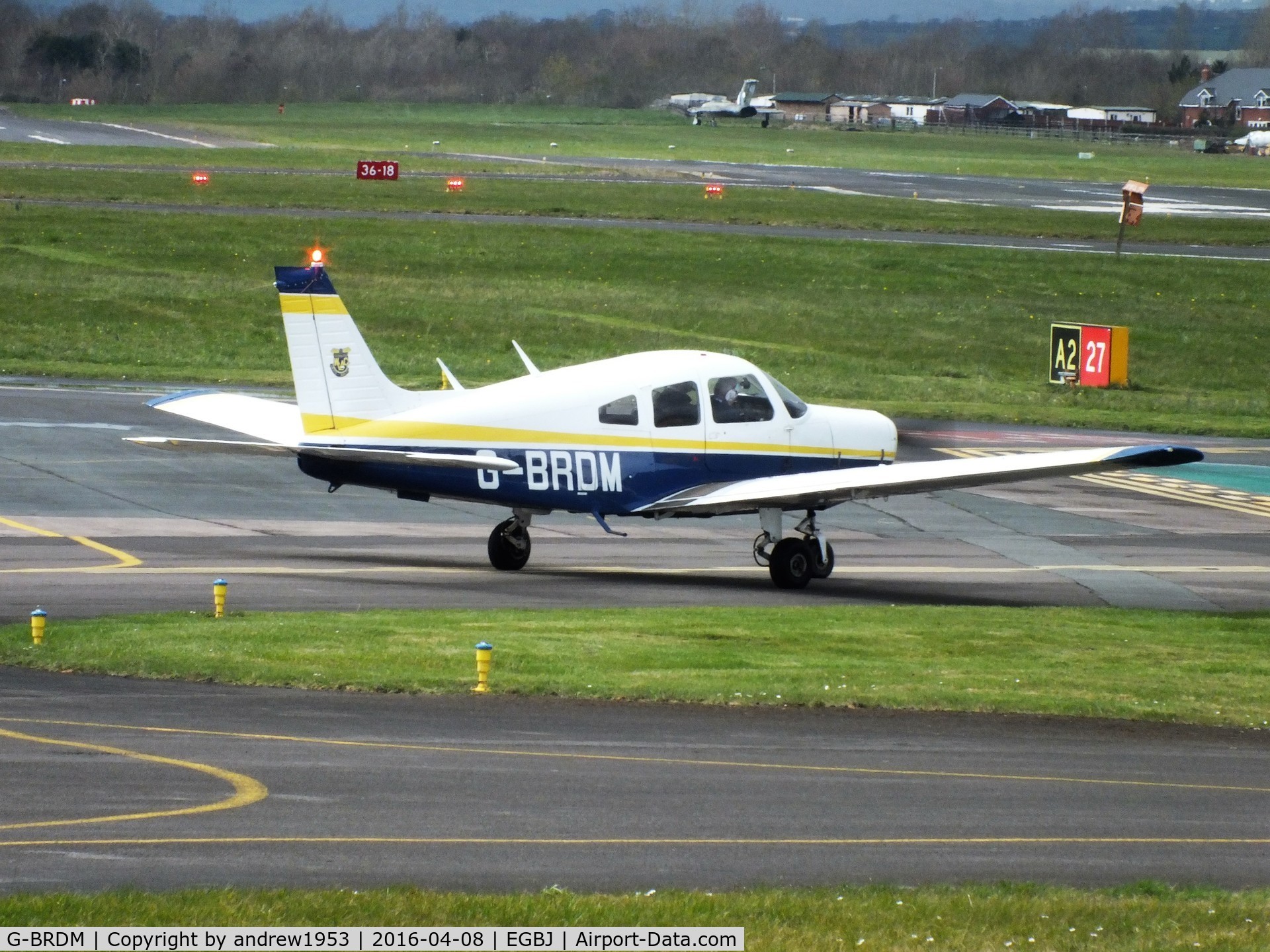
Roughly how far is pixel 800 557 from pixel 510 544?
12.6 ft

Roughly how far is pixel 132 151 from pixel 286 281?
3205 inches

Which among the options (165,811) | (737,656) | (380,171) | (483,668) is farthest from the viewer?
(380,171)

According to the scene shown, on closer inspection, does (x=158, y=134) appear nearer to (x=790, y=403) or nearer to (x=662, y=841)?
(x=790, y=403)

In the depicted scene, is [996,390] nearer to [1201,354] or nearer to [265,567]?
[1201,354]

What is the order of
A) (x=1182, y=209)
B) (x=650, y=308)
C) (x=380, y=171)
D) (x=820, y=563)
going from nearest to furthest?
(x=820, y=563)
(x=650, y=308)
(x=380, y=171)
(x=1182, y=209)

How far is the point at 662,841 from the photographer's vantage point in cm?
1165

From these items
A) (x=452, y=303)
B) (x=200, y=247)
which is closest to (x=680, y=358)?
(x=452, y=303)

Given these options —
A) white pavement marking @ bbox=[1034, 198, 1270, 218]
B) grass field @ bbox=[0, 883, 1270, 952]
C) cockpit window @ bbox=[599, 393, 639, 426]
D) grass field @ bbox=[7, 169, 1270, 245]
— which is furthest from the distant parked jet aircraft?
grass field @ bbox=[0, 883, 1270, 952]

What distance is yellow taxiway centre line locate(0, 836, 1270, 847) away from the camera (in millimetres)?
11125

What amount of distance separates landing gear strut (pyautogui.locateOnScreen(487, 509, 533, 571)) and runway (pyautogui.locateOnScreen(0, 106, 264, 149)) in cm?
8569

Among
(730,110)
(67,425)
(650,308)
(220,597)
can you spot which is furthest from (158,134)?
(220,597)

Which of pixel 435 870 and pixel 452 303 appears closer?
pixel 435 870

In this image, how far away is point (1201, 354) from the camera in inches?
1982

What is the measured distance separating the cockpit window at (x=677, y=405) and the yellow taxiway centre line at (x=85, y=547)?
22.8ft
